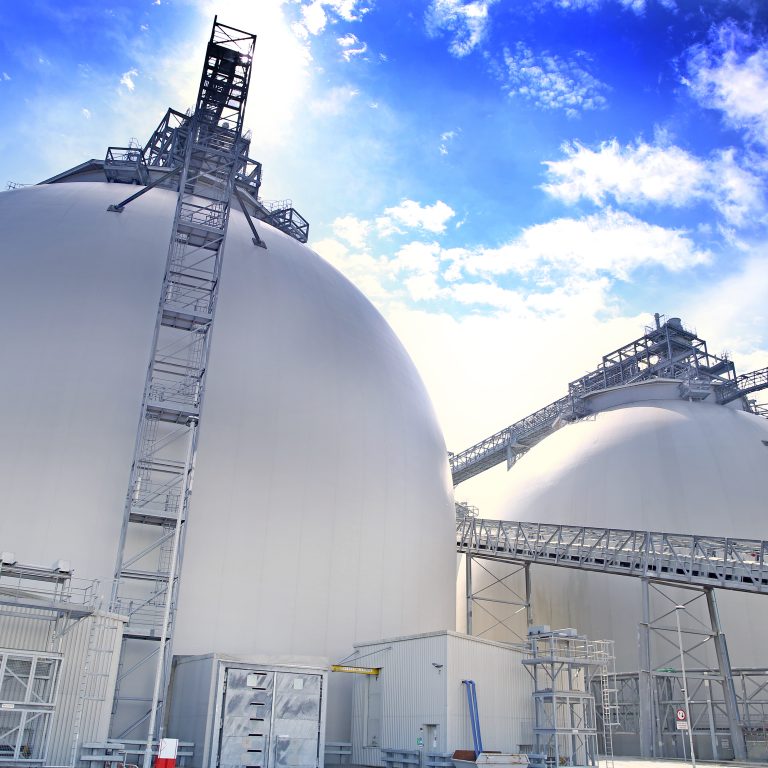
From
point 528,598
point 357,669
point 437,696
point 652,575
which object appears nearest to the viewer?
point 437,696

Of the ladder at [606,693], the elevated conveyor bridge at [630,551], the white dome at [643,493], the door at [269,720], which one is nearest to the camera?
the door at [269,720]

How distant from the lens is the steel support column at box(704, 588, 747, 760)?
29.5 metres

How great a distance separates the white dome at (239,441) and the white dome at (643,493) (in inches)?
383

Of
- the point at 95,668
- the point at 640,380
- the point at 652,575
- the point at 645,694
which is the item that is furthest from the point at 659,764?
the point at 640,380

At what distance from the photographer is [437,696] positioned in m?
23.5

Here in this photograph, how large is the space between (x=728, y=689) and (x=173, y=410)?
80.1 feet

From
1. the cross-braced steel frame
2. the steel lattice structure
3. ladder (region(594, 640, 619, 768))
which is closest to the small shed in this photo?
ladder (region(594, 640, 619, 768))

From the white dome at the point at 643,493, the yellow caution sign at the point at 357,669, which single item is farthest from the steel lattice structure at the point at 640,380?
the yellow caution sign at the point at 357,669

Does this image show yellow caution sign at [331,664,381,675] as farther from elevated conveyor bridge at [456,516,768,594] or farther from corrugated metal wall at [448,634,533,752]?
elevated conveyor bridge at [456,516,768,594]

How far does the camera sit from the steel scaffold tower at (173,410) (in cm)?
2348

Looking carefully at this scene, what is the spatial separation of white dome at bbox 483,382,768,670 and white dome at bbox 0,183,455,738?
972cm

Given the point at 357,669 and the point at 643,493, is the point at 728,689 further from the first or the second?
the point at 357,669

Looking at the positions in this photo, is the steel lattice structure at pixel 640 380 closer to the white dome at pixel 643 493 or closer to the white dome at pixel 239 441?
the white dome at pixel 643 493

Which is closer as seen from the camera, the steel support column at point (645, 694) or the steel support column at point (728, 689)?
the steel support column at point (728, 689)
